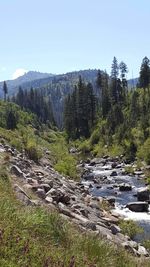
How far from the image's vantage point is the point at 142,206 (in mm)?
32312

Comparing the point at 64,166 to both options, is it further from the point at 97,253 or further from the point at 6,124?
the point at 6,124

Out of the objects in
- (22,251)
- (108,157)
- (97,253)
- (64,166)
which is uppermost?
(22,251)

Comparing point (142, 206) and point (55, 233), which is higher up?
point (55, 233)

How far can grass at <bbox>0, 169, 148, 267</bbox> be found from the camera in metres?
6.82

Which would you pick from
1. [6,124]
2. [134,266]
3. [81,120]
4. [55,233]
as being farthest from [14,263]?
[81,120]

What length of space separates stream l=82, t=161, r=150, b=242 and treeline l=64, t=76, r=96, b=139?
5807cm

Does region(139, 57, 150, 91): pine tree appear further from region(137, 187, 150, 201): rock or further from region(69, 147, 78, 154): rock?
region(137, 187, 150, 201): rock

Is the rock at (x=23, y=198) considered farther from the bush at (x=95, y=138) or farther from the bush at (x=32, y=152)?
the bush at (x=95, y=138)

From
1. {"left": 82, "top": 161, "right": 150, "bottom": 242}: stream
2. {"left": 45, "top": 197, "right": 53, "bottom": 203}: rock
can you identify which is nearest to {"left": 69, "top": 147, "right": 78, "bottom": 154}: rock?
{"left": 82, "top": 161, "right": 150, "bottom": 242}: stream

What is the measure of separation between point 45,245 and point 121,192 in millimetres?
34420

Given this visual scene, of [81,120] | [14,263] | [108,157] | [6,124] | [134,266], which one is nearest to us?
[14,263]

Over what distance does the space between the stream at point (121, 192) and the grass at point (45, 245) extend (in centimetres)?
1237

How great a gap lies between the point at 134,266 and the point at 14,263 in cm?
412

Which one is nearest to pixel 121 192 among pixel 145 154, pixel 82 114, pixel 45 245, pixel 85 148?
pixel 145 154
